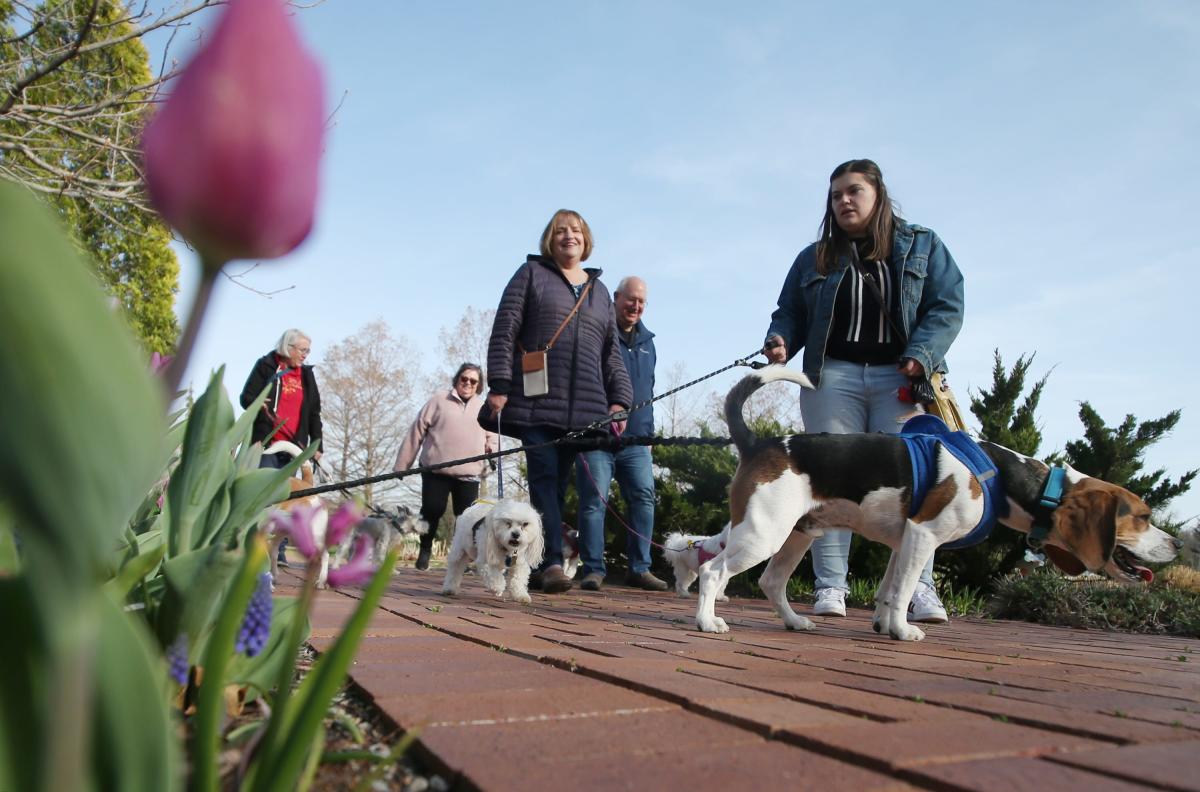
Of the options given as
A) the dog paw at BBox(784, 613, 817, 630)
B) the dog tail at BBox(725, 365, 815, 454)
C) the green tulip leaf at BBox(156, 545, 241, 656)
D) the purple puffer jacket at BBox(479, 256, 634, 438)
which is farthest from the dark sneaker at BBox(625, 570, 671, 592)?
the green tulip leaf at BBox(156, 545, 241, 656)

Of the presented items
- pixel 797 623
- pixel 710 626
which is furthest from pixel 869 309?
pixel 710 626

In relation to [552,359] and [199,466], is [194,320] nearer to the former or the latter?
[199,466]

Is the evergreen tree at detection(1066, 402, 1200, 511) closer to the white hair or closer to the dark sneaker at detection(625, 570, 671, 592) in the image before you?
the dark sneaker at detection(625, 570, 671, 592)

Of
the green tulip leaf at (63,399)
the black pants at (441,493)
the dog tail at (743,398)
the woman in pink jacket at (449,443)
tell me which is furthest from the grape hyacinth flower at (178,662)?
the black pants at (441,493)

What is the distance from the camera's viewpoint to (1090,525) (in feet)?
14.3

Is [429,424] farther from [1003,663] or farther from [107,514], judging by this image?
[107,514]

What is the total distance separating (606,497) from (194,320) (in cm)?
642

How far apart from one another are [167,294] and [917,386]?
56.1 feet

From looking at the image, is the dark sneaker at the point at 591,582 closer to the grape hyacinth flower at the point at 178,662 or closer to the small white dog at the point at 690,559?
the small white dog at the point at 690,559

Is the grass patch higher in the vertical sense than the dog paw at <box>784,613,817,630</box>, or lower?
higher

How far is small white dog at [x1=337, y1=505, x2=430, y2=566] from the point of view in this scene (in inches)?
326

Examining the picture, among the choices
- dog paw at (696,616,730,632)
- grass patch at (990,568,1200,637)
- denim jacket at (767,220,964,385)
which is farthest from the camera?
grass patch at (990,568,1200,637)

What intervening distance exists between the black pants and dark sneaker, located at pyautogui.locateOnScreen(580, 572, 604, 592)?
2122 mm

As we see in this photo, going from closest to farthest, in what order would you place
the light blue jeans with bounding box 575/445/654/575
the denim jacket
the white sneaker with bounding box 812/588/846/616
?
the denim jacket, the white sneaker with bounding box 812/588/846/616, the light blue jeans with bounding box 575/445/654/575
